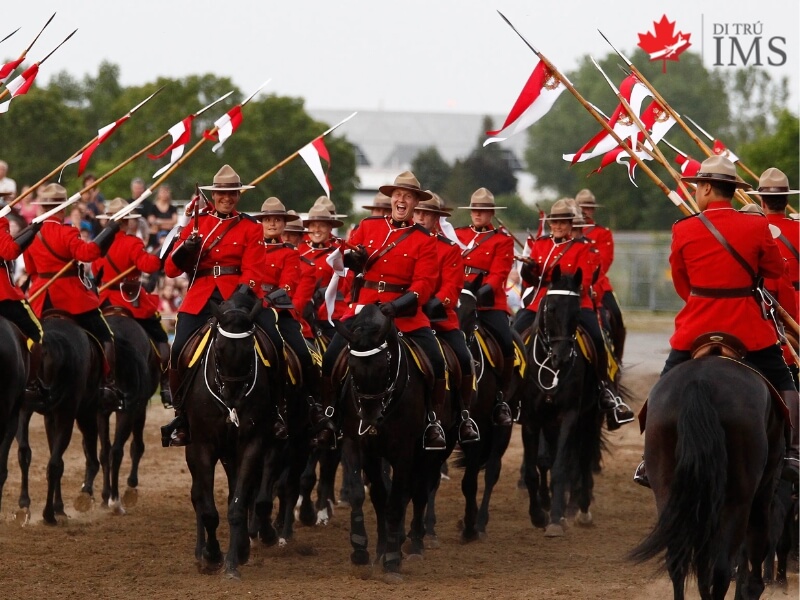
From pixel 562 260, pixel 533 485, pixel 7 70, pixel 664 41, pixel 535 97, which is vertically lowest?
pixel 533 485

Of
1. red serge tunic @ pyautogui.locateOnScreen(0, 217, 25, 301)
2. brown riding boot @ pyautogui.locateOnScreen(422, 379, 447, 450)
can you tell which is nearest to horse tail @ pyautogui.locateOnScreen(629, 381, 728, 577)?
brown riding boot @ pyautogui.locateOnScreen(422, 379, 447, 450)

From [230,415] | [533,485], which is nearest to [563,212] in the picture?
[533,485]

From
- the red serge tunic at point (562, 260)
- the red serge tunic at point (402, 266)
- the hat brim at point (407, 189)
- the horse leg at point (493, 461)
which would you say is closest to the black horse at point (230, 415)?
the red serge tunic at point (402, 266)

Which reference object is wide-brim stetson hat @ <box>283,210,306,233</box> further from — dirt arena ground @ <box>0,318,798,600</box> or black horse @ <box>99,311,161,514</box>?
dirt arena ground @ <box>0,318,798,600</box>

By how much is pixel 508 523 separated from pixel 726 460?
6.62 metres

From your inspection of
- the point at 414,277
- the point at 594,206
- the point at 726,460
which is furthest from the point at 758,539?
the point at 594,206

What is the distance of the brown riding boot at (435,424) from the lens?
11523 millimetres

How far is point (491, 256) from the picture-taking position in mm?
15094

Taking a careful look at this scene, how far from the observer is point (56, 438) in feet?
45.2

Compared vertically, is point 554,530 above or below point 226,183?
below

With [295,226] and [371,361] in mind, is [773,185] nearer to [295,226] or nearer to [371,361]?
[371,361]

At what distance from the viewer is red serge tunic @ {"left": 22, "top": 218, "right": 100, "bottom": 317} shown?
13.8 metres

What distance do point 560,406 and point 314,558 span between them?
3.38 metres

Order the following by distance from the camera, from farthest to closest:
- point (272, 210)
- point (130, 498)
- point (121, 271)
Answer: point (121, 271) → point (130, 498) → point (272, 210)
